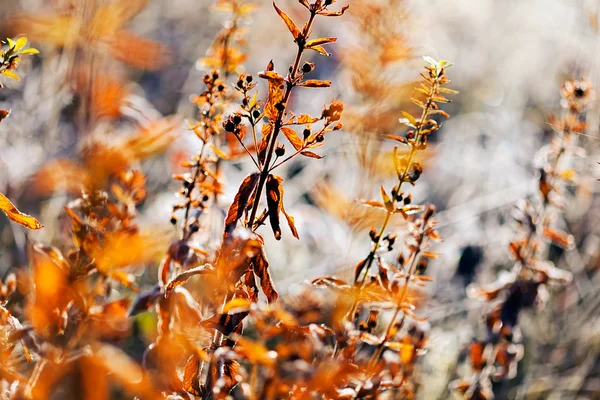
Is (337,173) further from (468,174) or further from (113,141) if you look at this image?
(113,141)

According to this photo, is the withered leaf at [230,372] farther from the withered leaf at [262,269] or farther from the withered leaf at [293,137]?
the withered leaf at [293,137]

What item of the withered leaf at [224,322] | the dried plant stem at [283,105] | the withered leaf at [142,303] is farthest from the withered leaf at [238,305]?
the withered leaf at [142,303]

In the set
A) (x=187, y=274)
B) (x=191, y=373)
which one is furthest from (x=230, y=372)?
(x=187, y=274)

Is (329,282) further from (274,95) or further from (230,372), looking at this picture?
(274,95)

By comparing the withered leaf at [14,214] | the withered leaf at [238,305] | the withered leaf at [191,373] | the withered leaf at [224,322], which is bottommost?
the withered leaf at [191,373]

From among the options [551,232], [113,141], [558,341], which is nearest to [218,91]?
[551,232]

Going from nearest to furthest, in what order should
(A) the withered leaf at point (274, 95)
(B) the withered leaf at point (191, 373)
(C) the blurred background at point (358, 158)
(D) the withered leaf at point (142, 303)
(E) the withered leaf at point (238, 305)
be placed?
1. (E) the withered leaf at point (238, 305)
2. (A) the withered leaf at point (274, 95)
3. (B) the withered leaf at point (191, 373)
4. (D) the withered leaf at point (142, 303)
5. (C) the blurred background at point (358, 158)
